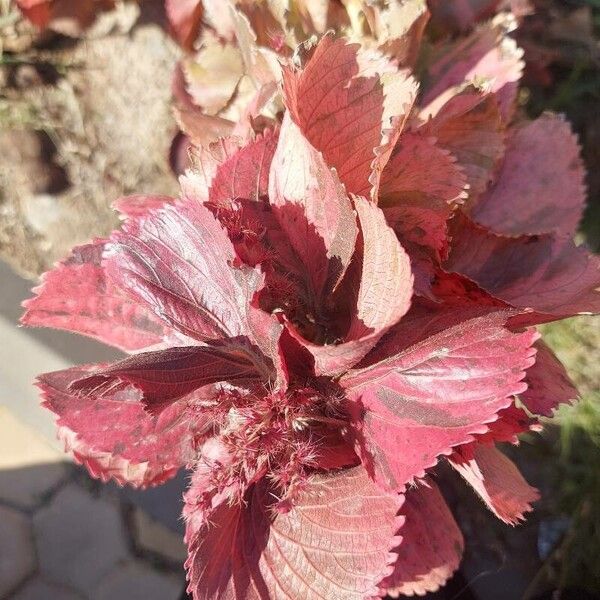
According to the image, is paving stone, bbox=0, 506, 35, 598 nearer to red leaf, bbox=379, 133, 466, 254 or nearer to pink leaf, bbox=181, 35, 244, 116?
pink leaf, bbox=181, 35, 244, 116

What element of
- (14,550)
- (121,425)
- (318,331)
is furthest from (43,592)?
(318,331)

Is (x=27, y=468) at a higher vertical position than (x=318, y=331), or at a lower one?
lower

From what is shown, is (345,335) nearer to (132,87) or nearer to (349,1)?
(349,1)

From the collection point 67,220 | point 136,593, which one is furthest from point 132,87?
point 136,593

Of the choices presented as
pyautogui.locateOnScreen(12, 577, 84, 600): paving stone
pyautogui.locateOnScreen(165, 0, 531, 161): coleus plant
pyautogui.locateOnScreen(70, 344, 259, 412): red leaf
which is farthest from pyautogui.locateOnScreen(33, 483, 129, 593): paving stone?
pyautogui.locateOnScreen(70, 344, 259, 412): red leaf

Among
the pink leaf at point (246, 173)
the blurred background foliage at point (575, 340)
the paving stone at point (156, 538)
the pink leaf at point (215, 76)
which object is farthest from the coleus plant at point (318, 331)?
the paving stone at point (156, 538)

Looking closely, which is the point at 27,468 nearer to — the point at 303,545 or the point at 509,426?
the point at 303,545
